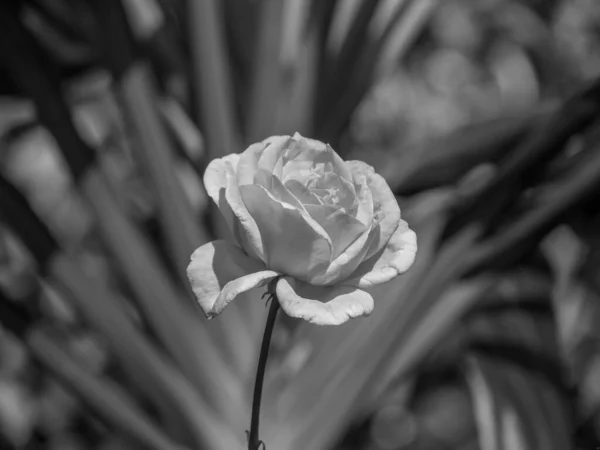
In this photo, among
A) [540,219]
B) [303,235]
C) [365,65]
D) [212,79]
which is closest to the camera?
[303,235]

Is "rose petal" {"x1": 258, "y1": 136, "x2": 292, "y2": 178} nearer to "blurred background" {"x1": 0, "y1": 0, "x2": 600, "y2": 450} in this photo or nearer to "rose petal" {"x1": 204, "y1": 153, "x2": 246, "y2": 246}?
"rose petal" {"x1": 204, "y1": 153, "x2": 246, "y2": 246}

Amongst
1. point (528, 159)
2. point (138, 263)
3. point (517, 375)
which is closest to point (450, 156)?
point (528, 159)

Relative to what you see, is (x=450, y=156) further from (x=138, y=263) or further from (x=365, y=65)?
(x=138, y=263)

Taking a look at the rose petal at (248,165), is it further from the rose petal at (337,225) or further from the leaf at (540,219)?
the leaf at (540,219)

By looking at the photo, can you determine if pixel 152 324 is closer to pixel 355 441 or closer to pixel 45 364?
pixel 45 364

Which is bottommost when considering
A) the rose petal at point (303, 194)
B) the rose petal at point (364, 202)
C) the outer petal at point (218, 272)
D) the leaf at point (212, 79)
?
the leaf at point (212, 79)

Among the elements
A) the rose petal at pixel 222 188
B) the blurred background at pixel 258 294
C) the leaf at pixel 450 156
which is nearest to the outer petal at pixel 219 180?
the rose petal at pixel 222 188

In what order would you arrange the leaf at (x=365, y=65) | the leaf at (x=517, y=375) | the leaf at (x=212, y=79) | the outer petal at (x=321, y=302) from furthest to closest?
the leaf at (x=365, y=65) < the leaf at (x=212, y=79) < the leaf at (x=517, y=375) < the outer petal at (x=321, y=302)
